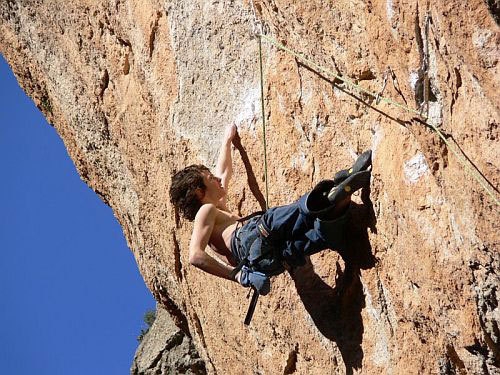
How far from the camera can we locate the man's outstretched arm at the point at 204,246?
19.4ft

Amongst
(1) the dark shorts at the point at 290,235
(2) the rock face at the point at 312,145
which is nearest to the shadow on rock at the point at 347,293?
(2) the rock face at the point at 312,145

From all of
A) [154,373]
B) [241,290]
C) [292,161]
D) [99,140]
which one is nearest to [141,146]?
[99,140]

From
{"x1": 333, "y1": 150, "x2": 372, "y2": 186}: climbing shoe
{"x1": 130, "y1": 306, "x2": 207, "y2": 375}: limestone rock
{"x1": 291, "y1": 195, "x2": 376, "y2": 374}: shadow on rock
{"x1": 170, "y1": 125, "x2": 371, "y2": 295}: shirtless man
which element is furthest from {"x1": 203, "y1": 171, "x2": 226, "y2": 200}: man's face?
{"x1": 130, "y1": 306, "x2": 207, "y2": 375}: limestone rock

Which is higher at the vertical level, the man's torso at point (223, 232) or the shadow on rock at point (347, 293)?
the man's torso at point (223, 232)

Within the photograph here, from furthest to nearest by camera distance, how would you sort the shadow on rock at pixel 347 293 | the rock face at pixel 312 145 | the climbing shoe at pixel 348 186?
the shadow on rock at pixel 347 293 < the climbing shoe at pixel 348 186 < the rock face at pixel 312 145

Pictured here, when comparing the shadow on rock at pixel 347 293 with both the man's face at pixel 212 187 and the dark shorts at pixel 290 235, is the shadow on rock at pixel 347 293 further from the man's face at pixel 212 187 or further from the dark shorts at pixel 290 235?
the man's face at pixel 212 187

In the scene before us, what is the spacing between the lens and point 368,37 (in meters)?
5.38

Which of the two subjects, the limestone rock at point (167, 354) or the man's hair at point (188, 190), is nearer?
the man's hair at point (188, 190)

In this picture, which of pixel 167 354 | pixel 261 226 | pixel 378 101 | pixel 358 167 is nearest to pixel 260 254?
pixel 261 226

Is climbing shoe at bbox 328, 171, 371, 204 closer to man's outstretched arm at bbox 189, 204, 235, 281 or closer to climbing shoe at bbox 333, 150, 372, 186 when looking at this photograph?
climbing shoe at bbox 333, 150, 372, 186

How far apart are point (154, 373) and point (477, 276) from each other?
682 cm

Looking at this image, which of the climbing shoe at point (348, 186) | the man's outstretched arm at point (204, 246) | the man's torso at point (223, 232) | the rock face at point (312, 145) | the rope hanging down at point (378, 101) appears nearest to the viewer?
the rope hanging down at point (378, 101)

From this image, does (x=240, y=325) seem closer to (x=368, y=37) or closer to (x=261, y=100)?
(x=261, y=100)

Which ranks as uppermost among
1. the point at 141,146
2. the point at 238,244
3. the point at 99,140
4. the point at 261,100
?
the point at 99,140
